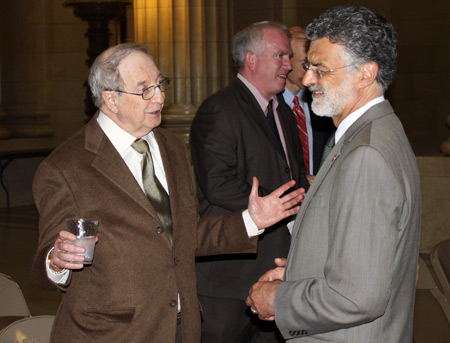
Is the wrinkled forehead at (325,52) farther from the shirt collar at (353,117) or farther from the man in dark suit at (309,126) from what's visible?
the man in dark suit at (309,126)

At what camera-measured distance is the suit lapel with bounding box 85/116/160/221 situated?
2818 millimetres

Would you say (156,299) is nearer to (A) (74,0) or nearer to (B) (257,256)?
(B) (257,256)

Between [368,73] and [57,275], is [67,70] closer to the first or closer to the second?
[57,275]

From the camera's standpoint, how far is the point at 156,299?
282 cm

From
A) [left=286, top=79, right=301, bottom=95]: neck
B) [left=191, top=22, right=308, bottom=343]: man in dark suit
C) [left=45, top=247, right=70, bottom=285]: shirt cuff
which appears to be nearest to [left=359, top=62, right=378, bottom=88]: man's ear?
[left=45, top=247, right=70, bottom=285]: shirt cuff

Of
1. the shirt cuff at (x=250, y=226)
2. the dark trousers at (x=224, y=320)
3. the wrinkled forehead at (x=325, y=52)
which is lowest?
the dark trousers at (x=224, y=320)

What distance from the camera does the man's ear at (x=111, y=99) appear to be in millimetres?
2928

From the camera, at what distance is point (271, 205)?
3062mm

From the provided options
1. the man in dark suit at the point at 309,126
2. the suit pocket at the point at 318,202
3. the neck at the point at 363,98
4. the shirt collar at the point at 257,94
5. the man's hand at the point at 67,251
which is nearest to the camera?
the suit pocket at the point at 318,202

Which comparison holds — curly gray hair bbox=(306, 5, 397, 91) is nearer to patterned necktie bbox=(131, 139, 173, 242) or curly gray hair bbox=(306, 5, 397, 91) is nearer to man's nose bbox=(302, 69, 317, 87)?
man's nose bbox=(302, 69, 317, 87)

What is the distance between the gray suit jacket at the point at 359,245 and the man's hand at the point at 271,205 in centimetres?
60

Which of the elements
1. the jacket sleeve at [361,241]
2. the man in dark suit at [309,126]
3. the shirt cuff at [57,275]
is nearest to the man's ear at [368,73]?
the jacket sleeve at [361,241]

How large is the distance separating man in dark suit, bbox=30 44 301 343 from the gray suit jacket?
61cm

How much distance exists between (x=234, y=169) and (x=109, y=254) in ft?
4.94
